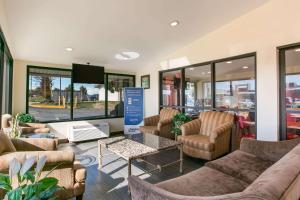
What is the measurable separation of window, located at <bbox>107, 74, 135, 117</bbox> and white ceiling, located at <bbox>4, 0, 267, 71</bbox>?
1.53 meters

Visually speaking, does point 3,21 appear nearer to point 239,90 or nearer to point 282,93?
Result: point 239,90

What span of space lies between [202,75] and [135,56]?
1.82m

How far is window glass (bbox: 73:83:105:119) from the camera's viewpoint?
548cm

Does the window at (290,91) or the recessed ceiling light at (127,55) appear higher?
the recessed ceiling light at (127,55)

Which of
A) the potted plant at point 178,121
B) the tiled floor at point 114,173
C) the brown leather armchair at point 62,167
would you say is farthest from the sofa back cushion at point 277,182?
the potted plant at point 178,121

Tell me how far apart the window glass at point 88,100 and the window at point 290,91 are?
4.68 meters

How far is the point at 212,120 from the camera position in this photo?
3.83m

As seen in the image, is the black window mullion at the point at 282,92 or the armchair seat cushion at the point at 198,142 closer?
the black window mullion at the point at 282,92

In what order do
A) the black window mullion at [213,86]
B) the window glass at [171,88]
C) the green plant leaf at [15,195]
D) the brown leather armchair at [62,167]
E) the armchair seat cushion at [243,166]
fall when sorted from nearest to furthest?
1. the green plant leaf at [15,195]
2. the brown leather armchair at [62,167]
3. the armchair seat cushion at [243,166]
4. the black window mullion at [213,86]
5. the window glass at [171,88]

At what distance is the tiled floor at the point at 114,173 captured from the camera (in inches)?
96.0

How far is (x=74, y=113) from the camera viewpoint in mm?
5414

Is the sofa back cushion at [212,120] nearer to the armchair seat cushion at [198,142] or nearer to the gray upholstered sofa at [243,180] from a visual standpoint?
the armchair seat cushion at [198,142]

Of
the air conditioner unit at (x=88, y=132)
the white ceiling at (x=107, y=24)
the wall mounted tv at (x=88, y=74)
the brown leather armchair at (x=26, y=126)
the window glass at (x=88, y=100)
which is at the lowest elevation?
the air conditioner unit at (x=88, y=132)

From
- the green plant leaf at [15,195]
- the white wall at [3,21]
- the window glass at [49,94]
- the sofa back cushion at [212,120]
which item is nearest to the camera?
the green plant leaf at [15,195]
